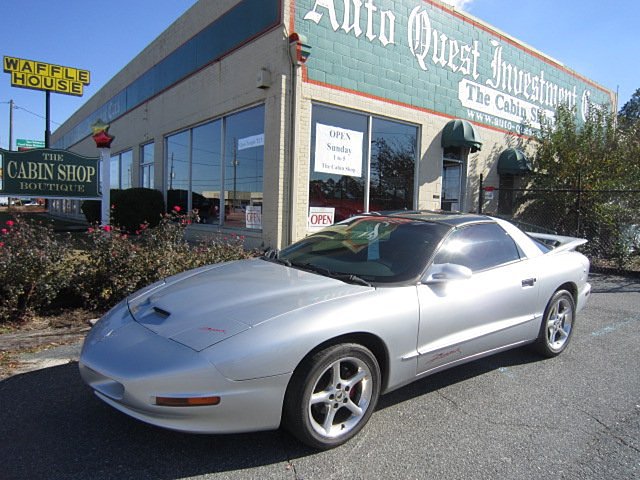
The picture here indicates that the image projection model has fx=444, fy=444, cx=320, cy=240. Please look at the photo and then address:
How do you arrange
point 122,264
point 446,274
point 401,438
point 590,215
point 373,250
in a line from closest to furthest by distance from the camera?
point 401,438
point 446,274
point 373,250
point 122,264
point 590,215

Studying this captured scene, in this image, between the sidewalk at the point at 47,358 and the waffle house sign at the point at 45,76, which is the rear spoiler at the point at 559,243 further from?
the waffle house sign at the point at 45,76

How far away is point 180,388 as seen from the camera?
2.27 metres

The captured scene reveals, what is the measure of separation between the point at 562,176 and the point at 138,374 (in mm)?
13716

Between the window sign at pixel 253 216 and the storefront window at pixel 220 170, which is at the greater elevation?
the storefront window at pixel 220 170

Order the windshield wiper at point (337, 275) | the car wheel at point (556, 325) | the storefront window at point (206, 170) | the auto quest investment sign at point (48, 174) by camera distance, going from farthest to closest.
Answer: the storefront window at point (206, 170) → the auto quest investment sign at point (48, 174) → the car wheel at point (556, 325) → the windshield wiper at point (337, 275)

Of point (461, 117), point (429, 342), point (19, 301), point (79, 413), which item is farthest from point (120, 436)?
point (461, 117)

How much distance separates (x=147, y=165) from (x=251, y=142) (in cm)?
718

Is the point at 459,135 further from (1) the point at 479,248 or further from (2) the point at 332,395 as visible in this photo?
(2) the point at 332,395

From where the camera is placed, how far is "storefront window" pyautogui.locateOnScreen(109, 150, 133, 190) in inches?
674

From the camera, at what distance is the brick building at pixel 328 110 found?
877 cm

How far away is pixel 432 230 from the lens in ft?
12.1

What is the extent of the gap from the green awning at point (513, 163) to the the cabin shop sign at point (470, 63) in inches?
33.9

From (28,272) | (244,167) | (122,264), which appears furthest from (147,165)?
(28,272)

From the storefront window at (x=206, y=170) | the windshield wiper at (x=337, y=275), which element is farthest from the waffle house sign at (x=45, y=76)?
the windshield wiper at (x=337, y=275)
